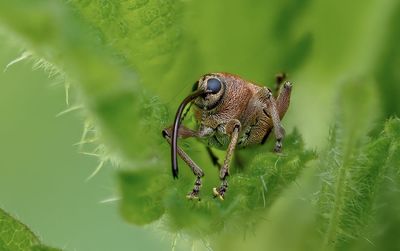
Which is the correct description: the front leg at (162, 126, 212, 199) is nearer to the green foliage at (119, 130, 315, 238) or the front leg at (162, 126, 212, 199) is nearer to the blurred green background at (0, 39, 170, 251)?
the green foliage at (119, 130, 315, 238)

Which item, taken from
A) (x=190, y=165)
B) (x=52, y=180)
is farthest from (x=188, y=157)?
(x=52, y=180)

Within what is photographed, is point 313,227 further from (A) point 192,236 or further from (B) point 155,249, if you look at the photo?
(B) point 155,249

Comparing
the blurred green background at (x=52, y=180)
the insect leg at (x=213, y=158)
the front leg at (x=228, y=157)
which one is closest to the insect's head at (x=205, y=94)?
the front leg at (x=228, y=157)

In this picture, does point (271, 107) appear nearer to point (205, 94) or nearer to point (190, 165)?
point (205, 94)

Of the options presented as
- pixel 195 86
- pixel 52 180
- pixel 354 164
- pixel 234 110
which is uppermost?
pixel 354 164

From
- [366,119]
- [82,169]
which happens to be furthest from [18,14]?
[82,169]

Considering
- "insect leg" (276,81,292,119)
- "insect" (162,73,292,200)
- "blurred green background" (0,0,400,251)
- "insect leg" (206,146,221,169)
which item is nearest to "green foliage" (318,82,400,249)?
"blurred green background" (0,0,400,251)
